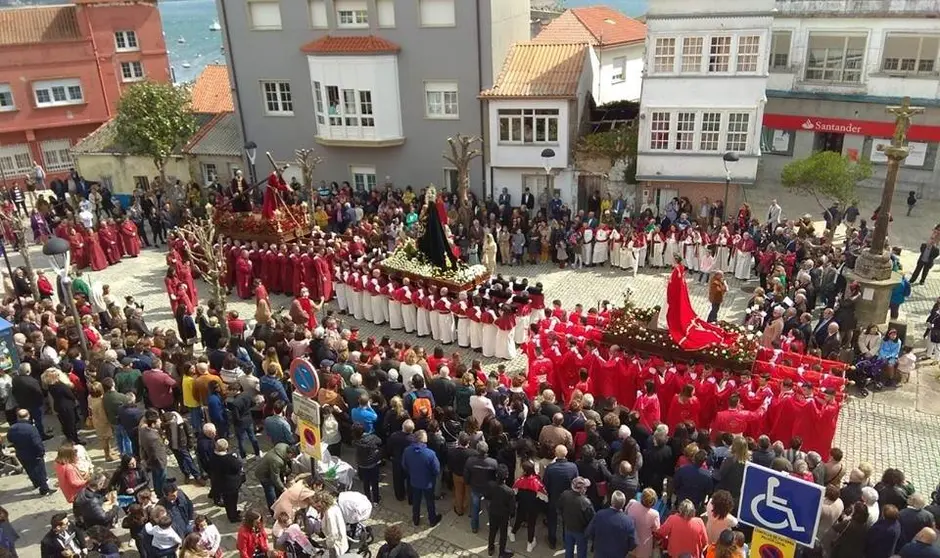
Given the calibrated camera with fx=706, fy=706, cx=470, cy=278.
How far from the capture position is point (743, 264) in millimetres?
20062

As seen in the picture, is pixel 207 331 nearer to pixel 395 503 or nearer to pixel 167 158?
pixel 395 503

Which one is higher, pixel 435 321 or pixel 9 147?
pixel 9 147

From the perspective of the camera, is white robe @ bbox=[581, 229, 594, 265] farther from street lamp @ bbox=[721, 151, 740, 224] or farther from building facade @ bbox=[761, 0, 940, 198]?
building facade @ bbox=[761, 0, 940, 198]

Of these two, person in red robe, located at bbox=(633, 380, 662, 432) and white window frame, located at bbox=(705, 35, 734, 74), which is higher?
white window frame, located at bbox=(705, 35, 734, 74)

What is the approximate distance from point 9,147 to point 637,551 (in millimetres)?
37167

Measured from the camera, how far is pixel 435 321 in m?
17.3

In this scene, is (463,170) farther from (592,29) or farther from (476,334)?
(592,29)

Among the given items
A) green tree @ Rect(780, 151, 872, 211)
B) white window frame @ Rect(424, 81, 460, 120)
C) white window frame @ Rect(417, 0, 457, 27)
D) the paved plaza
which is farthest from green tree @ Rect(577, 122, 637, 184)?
white window frame @ Rect(417, 0, 457, 27)

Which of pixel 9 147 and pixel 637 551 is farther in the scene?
pixel 9 147

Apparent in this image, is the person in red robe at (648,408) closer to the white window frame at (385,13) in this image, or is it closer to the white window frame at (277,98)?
the white window frame at (385,13)

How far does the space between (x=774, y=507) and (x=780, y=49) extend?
2754 cm

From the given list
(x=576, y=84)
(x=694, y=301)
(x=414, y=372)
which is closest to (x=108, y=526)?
(x=414, y=372)

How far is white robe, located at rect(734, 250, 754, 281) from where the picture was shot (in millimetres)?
19922

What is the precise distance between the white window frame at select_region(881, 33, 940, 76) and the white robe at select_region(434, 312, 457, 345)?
21.7m
